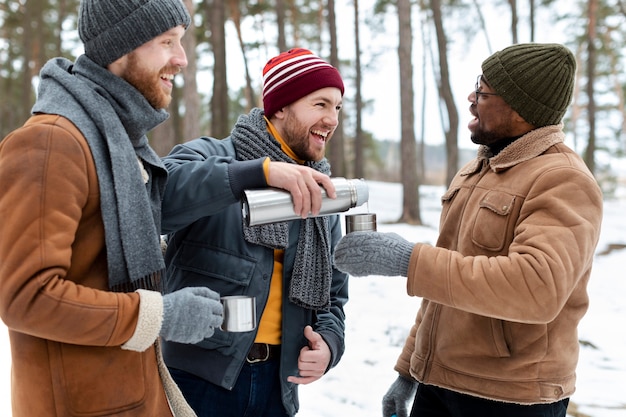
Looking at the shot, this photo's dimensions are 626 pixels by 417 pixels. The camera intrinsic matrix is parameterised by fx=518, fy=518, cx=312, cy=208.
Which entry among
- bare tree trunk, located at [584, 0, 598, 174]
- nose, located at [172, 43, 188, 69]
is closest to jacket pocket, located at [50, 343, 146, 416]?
nose, located at [172, 43, 188, 69]

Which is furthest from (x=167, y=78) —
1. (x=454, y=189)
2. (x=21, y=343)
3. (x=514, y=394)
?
(x=514, y=394)

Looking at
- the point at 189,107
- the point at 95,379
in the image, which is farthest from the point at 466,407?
the point at 189,107

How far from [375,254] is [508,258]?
448 mm

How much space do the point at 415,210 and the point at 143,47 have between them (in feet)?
34.3

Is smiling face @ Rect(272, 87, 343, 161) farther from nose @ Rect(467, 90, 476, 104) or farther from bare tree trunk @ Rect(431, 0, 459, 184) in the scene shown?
bare tree trunk @ Rect(431, 0, 459, 184)

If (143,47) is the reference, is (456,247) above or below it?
below

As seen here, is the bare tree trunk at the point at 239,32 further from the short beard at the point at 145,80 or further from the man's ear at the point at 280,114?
the short beard at the point at 145,80

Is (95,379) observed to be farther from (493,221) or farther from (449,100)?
(449,100)

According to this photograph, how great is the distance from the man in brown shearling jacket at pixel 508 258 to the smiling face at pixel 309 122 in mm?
548

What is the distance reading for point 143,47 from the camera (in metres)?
1.61

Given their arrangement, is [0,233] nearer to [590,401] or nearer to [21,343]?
[21,343]

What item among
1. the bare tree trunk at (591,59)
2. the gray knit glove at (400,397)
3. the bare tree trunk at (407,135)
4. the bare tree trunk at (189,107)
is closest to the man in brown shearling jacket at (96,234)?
the gray knit glove at (400,397)

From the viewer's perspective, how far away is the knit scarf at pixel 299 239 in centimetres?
209

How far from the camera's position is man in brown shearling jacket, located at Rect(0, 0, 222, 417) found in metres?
1.28
